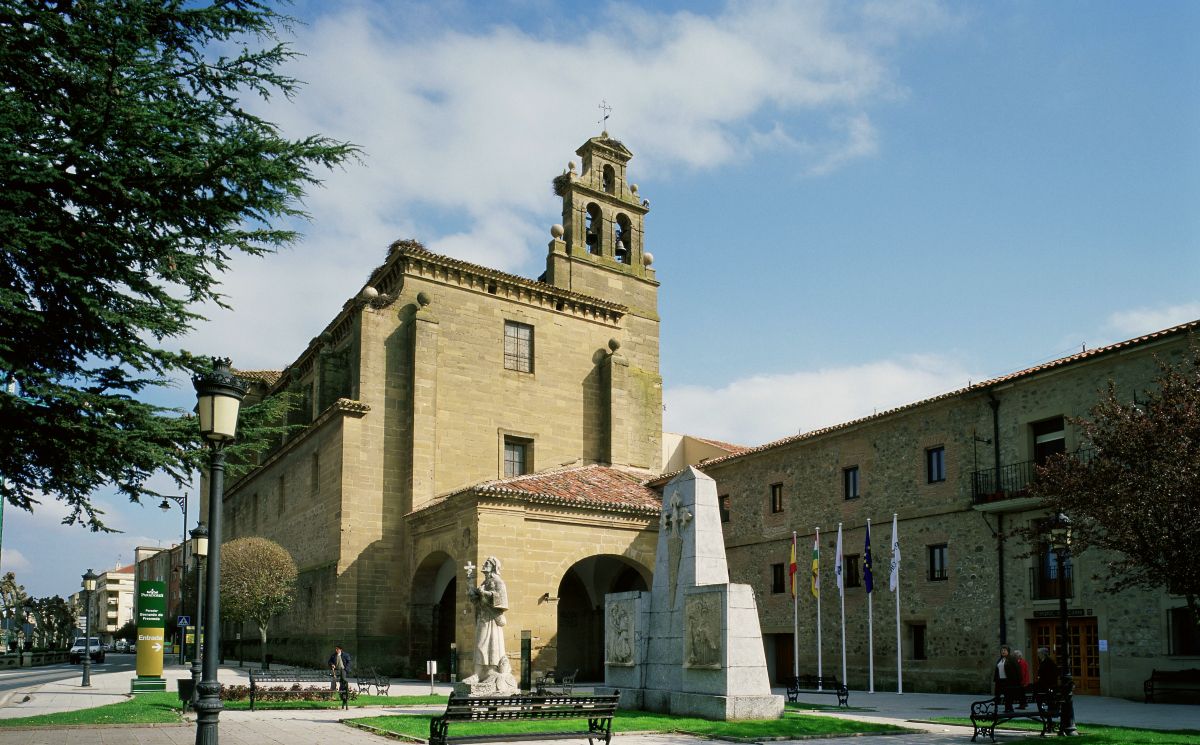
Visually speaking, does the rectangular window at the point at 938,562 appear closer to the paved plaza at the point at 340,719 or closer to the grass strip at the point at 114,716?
the paved plaza at the point at 340,719

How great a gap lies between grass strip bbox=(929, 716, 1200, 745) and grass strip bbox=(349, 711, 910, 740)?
2691 millimetres

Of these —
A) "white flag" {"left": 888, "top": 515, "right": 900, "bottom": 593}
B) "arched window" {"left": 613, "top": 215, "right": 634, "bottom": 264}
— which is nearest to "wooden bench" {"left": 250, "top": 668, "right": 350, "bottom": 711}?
"white flag" {"left": 888, "top": 515, "right": 900, "bottom": 593}

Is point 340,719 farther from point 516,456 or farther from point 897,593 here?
point 516,456

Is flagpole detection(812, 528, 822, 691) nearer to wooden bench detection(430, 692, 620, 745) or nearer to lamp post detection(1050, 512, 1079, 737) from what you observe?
lamp post detection(1050, 512, 1079, 737)

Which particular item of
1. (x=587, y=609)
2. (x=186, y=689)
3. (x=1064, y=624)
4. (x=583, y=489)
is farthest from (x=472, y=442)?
(x=1064, y=624)

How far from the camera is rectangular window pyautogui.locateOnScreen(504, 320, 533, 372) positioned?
122 feet

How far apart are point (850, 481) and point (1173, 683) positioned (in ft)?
34.0

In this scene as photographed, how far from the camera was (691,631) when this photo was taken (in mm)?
17203

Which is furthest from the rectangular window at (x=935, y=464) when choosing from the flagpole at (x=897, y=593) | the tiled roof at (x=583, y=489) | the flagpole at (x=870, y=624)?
the tiled roof at (x=583, y=489)

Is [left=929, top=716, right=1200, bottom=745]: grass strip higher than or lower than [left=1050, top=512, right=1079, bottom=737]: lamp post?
lower

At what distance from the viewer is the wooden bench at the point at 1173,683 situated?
66.3 feet

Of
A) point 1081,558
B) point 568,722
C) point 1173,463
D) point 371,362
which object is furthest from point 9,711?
point 1081,558

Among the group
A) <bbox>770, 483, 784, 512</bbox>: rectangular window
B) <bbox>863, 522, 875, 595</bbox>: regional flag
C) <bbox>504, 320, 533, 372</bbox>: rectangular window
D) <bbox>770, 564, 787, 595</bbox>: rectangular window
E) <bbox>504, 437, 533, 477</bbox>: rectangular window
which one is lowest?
<bbox>770, 564, 787, 595</bbox>: rectangular window

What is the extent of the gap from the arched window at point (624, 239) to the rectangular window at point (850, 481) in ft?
51.4
